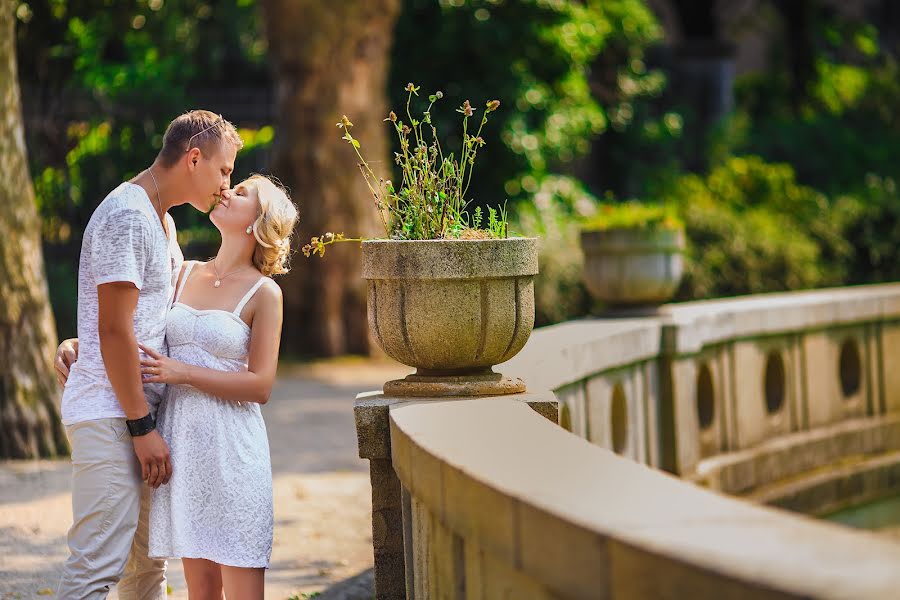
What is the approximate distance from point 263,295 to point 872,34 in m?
20.9

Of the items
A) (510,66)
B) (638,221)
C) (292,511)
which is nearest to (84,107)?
(510,66)

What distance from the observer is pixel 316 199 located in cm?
1347

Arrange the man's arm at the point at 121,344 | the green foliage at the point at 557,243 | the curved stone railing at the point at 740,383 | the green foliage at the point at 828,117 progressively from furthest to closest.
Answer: the green foliage at the point at 828,117 → the green foliage at the point at 557,243 → the curved stone railing at the point at 740,383 → the man's arm at the point at 121,344

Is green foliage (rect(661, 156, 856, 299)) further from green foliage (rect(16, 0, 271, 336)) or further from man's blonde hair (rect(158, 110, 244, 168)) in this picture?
man's blonde hair (rect(158, 110, 244, 168))

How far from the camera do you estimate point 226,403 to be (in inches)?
157

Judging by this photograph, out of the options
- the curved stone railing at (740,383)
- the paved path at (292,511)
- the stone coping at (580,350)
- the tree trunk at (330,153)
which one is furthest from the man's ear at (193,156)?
the tree trunk at (330,153)

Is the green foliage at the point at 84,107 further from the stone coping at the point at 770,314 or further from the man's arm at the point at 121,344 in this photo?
the man's arm at the point at 121,344

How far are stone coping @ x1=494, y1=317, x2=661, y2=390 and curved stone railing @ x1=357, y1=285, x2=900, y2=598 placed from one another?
0.02 m

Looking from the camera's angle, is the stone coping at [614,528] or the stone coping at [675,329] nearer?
the stone coping at [614,528]

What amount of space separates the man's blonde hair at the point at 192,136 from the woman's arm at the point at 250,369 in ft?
1.56

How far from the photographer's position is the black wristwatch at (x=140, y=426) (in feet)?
12.4

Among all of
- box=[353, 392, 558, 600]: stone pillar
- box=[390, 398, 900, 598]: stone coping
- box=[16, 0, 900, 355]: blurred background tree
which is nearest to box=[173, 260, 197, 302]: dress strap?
box=[353, 392, 558, 600]: stone pillar

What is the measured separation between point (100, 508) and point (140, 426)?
266 mm

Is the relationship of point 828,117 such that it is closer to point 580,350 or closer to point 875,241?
point 875,241
